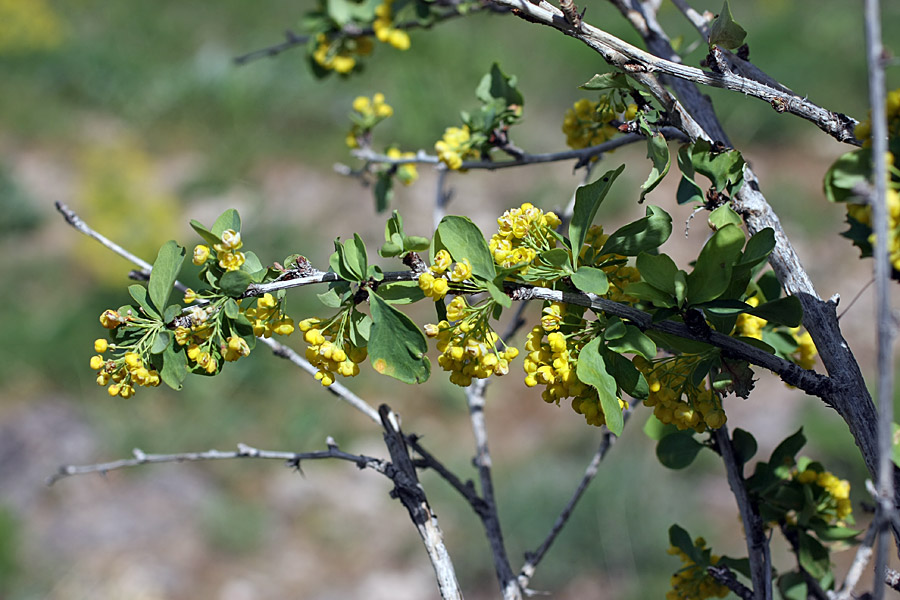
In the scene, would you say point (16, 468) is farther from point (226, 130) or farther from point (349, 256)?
point (349, 256)

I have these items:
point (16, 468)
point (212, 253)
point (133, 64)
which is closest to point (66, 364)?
point (16, 468)

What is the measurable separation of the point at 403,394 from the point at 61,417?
2.29 m

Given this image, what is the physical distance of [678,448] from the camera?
4.53 feet

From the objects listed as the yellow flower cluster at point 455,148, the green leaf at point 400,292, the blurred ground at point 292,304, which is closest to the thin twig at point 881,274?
the green leaf at point 400,292

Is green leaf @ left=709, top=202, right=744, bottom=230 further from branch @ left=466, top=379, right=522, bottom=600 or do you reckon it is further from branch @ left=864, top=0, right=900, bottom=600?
branch @ left=466, top=379, right=522, bottom=600

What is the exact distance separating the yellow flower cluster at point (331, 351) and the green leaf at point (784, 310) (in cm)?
56

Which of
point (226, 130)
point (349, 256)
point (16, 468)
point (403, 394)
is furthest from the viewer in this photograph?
point (226, 130)

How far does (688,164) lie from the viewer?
1080 millimetres

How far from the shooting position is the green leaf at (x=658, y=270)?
0.99 m

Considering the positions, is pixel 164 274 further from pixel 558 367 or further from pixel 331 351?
pixel 558 367

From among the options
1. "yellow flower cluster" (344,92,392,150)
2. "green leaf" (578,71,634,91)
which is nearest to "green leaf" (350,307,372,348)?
"green leaf" (578,71,634,91)

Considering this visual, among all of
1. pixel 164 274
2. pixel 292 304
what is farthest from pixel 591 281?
pixel 292 304

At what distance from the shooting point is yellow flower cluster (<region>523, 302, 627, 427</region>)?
102 cm

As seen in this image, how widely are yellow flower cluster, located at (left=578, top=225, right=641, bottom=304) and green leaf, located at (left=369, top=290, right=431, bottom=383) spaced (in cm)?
28
